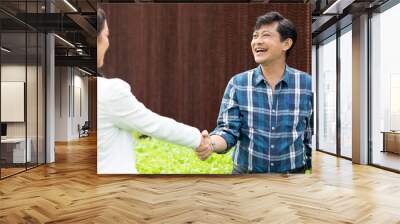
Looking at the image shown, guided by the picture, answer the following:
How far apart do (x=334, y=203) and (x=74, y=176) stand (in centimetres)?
394

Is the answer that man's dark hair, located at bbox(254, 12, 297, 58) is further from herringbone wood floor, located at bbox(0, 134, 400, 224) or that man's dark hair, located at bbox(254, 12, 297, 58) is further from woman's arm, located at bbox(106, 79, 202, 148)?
herringbone wood floor, located at bbox(0, 134, 400, 224)

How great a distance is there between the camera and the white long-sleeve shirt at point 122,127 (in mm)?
5363

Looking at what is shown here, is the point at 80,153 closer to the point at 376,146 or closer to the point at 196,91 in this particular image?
the point at 196,91

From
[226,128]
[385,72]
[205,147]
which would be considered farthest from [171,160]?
[385,72]

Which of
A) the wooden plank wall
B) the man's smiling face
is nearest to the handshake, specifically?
the wooden plank wall

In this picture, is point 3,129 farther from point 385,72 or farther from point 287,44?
point 385,72

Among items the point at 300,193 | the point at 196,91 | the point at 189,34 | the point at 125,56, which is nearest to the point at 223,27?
the point at 189,34

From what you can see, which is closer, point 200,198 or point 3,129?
point 200,198

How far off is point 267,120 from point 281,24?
4.22 feet

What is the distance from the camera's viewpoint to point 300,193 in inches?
204

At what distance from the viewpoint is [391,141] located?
7367 mm

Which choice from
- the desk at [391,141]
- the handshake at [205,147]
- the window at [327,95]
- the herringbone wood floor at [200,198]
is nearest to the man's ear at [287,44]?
the handshake at [205,147]

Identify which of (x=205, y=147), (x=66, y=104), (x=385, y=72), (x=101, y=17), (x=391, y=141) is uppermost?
(x=101, y=17)

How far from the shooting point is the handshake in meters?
4.91
